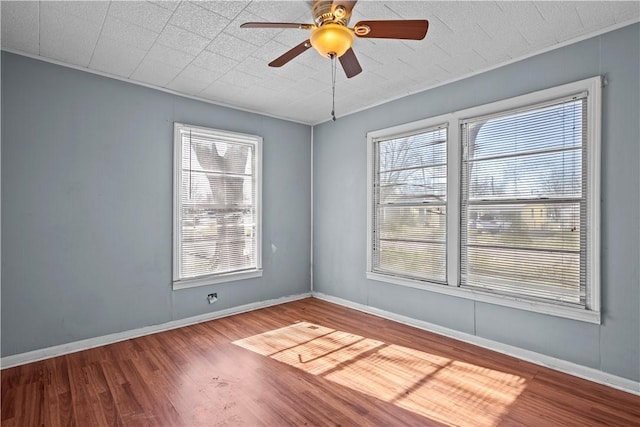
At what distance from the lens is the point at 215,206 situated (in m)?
4.16

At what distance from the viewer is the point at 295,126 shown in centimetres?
503

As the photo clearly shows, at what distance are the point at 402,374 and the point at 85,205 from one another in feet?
10.8

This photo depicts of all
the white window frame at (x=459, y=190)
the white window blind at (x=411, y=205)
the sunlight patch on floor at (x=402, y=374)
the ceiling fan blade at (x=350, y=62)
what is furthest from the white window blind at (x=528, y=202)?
the ceiling fan blade at (x=350, y=62)

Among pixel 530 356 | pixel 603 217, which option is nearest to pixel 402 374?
pixel 530 356

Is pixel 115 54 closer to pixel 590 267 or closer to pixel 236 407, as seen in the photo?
pixel 236 407

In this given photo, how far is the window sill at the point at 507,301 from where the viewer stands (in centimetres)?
264

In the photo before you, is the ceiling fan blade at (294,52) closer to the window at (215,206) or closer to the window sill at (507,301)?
the window at (215,206)

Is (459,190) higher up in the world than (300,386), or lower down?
higher up

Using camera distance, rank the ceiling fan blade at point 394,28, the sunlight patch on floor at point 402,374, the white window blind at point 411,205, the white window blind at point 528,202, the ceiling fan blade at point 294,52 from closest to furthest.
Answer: the ceiling fan blade at point 394,28
the ceiling fan blade at point 294,52
the sunlight patch on floor at point 402,374
the white window blind at point 528,202
the white window blind at point 411,205

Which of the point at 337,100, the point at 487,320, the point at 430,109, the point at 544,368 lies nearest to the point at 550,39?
the point at 430,109

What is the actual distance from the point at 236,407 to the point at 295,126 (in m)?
3.84

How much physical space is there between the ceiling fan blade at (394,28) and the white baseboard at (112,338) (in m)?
3.53

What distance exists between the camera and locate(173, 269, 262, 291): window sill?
385cm

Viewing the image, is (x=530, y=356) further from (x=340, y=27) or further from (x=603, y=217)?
(x=340, y=27)
